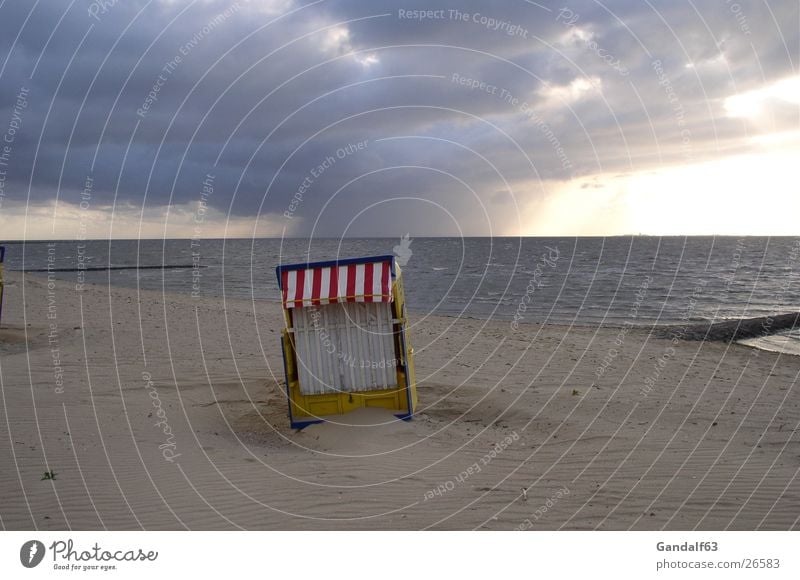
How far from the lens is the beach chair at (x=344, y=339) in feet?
33.2

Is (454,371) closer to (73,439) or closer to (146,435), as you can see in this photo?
(146,435)

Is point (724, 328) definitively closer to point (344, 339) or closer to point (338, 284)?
point (344, 339)

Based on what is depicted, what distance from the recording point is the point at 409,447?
10.1 metres

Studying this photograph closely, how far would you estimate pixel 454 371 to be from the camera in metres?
16.7

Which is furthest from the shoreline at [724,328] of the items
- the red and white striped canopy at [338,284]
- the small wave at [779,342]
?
the red and white striped canopy at [338,284]

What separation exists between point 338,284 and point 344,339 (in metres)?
0.97

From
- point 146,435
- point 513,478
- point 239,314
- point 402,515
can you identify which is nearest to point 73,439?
point 146,435

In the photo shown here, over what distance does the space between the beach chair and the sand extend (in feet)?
1.33

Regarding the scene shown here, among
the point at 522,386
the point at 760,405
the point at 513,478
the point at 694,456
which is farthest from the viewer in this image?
the point at 522,386

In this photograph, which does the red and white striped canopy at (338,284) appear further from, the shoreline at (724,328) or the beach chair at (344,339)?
the shoreline at (724,328)

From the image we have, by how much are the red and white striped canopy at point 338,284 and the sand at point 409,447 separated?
2.18 metres

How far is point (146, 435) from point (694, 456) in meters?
8.99

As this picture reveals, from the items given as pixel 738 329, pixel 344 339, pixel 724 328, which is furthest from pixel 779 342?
pixel 344 339

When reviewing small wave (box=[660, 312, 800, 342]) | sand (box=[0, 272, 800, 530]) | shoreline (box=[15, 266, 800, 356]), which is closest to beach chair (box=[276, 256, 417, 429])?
sand (box=[0, 272, 800, 530])
